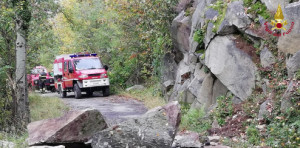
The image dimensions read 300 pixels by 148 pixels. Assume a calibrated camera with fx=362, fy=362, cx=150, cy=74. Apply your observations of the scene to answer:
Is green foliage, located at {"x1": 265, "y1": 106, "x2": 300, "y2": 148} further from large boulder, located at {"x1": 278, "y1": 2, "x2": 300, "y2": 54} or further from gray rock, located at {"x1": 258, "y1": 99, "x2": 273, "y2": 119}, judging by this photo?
large boulder, located at {"x1": 278, "y1": 2, "x2": 300, "y2": 54}

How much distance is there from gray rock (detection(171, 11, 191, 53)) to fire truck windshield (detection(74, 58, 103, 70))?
6401mm

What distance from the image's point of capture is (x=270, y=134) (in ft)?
23.9

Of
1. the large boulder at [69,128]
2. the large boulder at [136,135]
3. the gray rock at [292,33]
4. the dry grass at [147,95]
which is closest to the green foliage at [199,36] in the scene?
the gray rock at [292,33]

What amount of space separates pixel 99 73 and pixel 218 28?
393 inches

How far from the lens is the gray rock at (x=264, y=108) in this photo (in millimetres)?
8117

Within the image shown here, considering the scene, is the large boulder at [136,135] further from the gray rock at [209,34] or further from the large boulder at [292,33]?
the gray rock at [209,34]

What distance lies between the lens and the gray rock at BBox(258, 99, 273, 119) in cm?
812

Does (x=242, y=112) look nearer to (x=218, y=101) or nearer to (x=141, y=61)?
(x=218, y=101)

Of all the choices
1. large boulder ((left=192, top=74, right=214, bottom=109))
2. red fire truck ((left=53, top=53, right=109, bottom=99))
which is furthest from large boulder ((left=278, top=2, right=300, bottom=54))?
red fire truck ((left=53, top=53, right=109, bottom=99))

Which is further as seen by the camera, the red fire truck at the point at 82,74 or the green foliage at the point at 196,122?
the red fire truck at the point at 82,74

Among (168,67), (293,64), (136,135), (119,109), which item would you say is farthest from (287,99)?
(168,67)

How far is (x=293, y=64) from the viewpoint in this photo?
8062 mm

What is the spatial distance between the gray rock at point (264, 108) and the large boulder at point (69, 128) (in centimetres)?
359

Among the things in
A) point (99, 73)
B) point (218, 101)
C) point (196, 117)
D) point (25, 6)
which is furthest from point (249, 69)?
point (99, 73)
